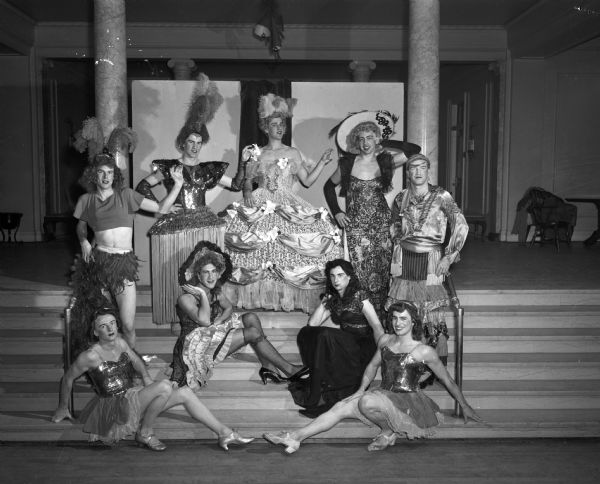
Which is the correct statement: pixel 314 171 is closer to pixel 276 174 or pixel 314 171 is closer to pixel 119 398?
pixel 276 174

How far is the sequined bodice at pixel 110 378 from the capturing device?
4828mm

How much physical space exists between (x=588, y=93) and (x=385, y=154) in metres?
6.79

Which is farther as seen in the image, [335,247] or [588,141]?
[588,141]

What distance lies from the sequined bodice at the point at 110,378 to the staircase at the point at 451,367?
32 cm

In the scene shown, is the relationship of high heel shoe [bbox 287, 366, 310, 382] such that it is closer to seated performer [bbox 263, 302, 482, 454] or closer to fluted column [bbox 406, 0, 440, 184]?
seated performer [bbox 263, 302, 482, 454]

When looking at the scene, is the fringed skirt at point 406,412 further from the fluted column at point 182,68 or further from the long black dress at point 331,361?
the fluted column at point 182,68

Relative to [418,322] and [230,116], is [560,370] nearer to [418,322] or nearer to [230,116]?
[418,322]

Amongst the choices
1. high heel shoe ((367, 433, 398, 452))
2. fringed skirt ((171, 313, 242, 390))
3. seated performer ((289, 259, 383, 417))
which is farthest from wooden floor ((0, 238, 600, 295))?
high heel shoe ((367, 433, 398, 452))

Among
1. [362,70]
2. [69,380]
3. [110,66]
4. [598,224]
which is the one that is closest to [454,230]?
[69,380]

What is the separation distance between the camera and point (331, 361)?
16.8ft

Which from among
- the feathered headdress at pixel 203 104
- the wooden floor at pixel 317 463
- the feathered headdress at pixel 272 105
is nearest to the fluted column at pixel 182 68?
the feathered headdress at pixel 203 104

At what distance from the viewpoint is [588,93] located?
38.2 feet

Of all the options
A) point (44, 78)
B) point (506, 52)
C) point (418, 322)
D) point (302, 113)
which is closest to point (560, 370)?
point (418, 322)

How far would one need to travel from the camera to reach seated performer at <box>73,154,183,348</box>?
18.0 feet
